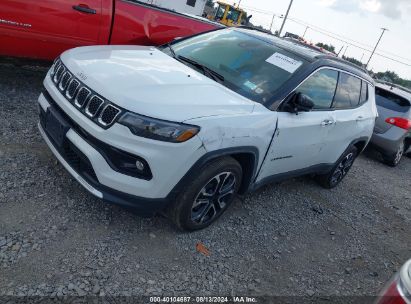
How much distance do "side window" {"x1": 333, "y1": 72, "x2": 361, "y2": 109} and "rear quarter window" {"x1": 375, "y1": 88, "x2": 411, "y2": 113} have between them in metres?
3.30

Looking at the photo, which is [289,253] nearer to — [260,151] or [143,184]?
[260,151]

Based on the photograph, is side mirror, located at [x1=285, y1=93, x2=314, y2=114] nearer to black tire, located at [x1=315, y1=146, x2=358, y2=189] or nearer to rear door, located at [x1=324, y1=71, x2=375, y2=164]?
rear door, located at [x1=324, y1=71, x2=375, y2=164]

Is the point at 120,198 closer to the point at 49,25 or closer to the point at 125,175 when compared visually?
the point at 125,175

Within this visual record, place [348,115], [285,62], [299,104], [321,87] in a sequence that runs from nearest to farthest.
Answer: [299,104], [285,62], [321,87], [348,115]

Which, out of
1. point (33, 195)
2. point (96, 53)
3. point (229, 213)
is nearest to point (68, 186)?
point (33, 195)

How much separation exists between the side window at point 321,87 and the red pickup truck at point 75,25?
3.02 metres

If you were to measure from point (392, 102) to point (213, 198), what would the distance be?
6174 mm

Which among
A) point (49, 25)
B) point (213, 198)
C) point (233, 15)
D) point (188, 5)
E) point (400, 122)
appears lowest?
point (188, 5)

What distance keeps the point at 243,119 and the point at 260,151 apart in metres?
0.43

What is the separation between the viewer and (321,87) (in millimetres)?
4238

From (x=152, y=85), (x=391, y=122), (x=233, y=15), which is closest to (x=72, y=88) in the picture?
(x=152, y=85)

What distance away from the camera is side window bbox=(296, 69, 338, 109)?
3955 millimetres

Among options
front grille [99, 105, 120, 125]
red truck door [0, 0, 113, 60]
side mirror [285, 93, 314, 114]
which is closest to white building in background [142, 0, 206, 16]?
red truck door [0, 0, 113, 60]

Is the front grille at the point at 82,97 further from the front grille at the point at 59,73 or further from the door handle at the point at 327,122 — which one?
the door handle at the point at 327,122
